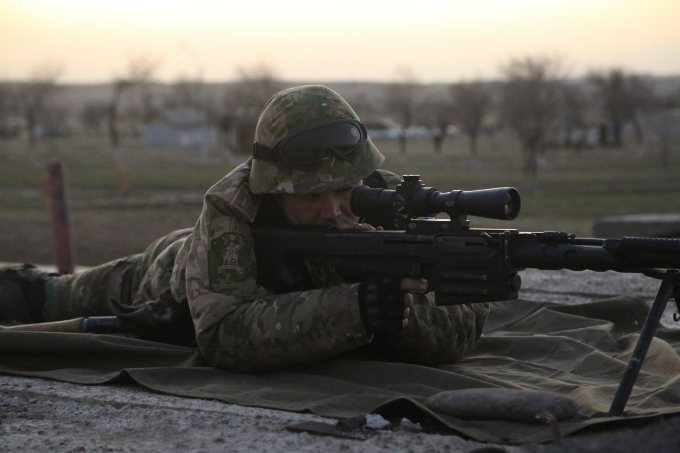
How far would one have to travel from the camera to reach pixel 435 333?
14.3ft

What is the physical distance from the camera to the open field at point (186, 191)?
16.0m

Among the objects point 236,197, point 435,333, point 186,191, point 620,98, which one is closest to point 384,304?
point 435,333

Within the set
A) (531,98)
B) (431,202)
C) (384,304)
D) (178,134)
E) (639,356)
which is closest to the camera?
(639,356)

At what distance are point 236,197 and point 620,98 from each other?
64377 mm

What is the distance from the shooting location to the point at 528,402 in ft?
11.4

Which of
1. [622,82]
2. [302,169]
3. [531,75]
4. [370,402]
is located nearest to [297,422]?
[370,402]

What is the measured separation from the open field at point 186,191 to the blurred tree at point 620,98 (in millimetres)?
10867

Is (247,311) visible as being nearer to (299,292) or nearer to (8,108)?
(299,292)

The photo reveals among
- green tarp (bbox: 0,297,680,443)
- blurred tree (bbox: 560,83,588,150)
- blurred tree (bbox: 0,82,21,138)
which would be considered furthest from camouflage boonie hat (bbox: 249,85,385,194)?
blurred tree (bbox: 0,82,21,138)

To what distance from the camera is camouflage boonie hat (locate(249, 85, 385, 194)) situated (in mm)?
4207

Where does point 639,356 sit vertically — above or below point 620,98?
below

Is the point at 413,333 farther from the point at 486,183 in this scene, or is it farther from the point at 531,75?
the point at 531,75

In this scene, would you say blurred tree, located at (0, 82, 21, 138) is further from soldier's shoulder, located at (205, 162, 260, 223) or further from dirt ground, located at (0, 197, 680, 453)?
dirt ground, located at (0, 197, 680, 453)

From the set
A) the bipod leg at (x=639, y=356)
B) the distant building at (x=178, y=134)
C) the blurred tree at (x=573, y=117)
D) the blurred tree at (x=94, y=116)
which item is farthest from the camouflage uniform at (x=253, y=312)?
the blurred tree at (x=94, y=116)
